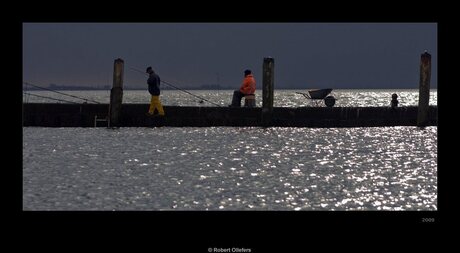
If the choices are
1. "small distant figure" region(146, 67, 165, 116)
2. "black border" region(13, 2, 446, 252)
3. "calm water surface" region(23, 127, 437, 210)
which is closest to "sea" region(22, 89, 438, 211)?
"calm water surface" region(23, 127, 437, 210)

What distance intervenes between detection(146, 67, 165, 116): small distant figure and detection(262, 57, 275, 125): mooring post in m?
3.13

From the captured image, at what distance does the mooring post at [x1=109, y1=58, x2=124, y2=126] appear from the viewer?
2459 centimetres

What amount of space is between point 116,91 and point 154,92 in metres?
1.14

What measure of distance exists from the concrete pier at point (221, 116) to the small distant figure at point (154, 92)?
1.17ft

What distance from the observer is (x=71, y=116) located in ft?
87.0

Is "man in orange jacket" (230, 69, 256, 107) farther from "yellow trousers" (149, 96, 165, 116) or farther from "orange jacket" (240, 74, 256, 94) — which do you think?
"yellow trousers" (149, 96, 165, 116)
